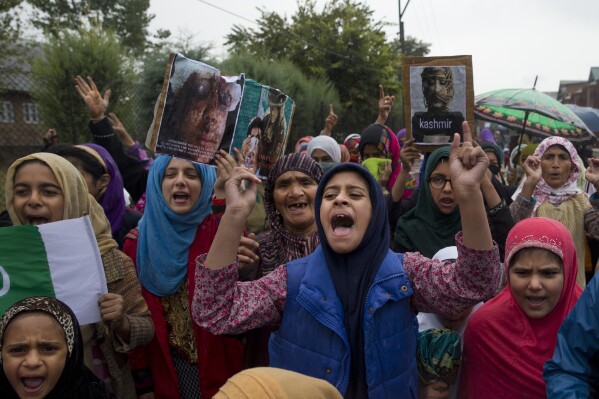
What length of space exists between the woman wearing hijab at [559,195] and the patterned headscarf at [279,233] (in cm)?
164

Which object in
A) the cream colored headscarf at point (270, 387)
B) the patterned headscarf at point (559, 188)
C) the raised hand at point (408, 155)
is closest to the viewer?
the cream colored headscarf at point (270, 387)

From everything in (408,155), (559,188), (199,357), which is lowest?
(199,357)

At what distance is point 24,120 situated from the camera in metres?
7.36

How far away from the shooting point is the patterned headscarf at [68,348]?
1.98 meters

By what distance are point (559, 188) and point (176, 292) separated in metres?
3.06

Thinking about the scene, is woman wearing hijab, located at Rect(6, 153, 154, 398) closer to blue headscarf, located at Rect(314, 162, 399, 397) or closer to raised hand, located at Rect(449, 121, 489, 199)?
blue headscarf, located at Rect(314, 162, 399, 397)

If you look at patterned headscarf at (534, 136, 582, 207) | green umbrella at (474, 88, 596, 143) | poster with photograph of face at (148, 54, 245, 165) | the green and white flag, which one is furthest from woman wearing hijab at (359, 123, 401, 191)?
the green and white flag

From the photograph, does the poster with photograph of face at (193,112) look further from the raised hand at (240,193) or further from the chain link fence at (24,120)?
the chain link fence at (24,120)

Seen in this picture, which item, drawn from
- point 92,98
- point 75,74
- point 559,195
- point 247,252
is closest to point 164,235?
point 247,252

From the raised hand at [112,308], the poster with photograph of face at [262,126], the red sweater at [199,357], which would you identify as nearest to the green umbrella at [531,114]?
the poster with photograph of face at [262,126]

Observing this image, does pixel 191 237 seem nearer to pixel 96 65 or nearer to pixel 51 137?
pixel 51 137

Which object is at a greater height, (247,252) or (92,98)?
(92,98)

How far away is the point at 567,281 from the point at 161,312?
6.32 feet

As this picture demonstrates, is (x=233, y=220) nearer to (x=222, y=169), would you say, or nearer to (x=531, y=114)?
(x=222, y=169)
